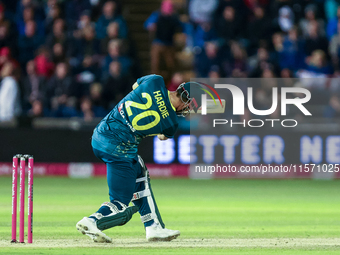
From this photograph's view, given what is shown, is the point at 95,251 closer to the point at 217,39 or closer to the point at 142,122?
the point at 142,122

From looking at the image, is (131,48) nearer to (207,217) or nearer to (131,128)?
(207,217)

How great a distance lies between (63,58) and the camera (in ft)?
54.4

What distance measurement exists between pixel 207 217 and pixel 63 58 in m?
7.91

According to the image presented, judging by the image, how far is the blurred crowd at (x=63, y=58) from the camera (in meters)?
15.6

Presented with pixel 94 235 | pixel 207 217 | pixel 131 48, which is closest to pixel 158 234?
pixel 94 235

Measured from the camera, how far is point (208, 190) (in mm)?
13703

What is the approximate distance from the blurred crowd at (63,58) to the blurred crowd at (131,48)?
0.08ft

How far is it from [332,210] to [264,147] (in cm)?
382

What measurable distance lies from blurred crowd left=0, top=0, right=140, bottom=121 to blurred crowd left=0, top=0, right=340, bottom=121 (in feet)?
0.08

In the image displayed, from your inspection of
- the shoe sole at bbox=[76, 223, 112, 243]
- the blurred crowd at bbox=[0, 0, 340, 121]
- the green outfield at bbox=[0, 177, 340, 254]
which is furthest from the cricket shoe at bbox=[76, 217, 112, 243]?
the blurred crowd at bbox=[0, 0, 340, 121]

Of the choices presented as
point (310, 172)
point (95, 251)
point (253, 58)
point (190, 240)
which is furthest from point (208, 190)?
point (95, 251)

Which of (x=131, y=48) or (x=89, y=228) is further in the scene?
(x=131, y=48)

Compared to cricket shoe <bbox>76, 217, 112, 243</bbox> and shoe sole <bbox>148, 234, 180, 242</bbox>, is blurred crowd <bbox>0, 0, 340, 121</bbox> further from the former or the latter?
cricket shoe <bbox>76, 217, 112, 243</bbox>

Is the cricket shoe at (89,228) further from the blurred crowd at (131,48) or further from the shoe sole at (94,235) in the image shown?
the blurred crowd at (131,48)
